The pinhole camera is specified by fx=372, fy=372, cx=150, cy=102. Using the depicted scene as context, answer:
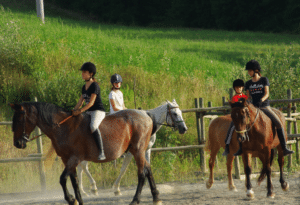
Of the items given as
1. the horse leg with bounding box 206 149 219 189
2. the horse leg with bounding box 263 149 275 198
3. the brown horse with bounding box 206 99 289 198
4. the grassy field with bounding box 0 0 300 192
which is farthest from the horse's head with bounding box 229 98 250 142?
the grassy field with bounding box 0 0 300 192

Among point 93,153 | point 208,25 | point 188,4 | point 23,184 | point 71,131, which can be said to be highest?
point 188,4

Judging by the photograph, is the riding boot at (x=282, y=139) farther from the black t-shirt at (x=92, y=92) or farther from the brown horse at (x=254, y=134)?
the black t-shirt at (x=92, y=92)

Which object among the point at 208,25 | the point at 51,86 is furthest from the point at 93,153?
the point at 208,25

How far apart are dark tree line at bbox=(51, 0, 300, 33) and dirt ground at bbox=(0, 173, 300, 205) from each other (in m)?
35.7

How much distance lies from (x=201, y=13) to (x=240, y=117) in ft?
145

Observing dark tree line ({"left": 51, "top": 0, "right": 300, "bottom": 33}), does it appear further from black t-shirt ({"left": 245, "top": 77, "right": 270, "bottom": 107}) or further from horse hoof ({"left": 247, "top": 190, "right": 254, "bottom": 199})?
horse hoof ({"left": 247, "top": 190, "right": 254, "bottom": 199})

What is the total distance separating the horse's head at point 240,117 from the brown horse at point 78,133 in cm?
161

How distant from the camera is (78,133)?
6070 millimetres

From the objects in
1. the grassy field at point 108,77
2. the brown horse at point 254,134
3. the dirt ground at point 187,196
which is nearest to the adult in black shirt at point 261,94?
the brown horse at point 254,134

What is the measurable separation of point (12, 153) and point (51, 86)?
3009 millimetres

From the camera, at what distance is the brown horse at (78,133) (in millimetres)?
5707

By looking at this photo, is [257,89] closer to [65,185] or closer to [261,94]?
[261,94]

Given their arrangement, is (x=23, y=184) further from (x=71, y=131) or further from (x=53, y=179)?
(x=71, y=131)

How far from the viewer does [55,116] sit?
5.92 meters
